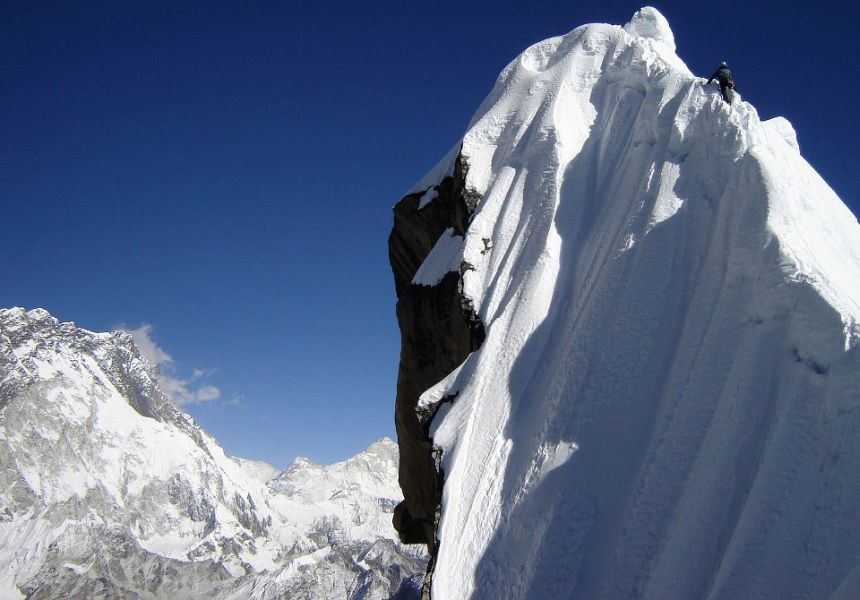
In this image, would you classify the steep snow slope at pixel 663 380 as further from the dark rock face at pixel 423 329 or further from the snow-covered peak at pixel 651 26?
the snow-covered peak at pixel 651 26

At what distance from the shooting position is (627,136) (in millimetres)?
Result: 18125

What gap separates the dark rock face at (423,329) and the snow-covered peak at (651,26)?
10.7 meters

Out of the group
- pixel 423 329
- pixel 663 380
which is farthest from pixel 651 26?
pixel 663 380

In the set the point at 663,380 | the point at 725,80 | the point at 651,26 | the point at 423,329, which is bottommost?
the point at 663,380

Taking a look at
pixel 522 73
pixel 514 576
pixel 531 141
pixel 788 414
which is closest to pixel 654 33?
pixel 522 73

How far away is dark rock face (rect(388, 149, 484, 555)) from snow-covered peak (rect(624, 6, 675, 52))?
10669 mm

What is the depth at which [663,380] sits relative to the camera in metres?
11.0

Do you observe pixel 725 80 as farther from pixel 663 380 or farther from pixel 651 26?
pixel 651 26

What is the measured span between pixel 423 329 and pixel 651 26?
1640 centimetres

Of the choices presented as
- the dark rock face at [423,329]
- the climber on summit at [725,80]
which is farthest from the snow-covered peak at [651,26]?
A: the climber on summit at [725,80]

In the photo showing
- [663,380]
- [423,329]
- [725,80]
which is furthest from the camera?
[423,329]

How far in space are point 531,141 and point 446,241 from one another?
4485mm

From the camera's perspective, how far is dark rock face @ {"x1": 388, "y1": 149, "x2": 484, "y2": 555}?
62.5 ft

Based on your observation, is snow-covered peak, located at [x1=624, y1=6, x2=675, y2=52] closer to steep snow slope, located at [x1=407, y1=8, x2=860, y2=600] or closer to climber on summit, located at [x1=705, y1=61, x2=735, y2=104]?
steep snow slope, located at [x1=407, y1=8, x2=860, y2=600]
